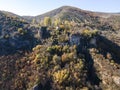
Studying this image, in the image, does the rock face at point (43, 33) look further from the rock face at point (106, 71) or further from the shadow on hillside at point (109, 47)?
the rock face at point (106, 71)

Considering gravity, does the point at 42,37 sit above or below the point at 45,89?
above

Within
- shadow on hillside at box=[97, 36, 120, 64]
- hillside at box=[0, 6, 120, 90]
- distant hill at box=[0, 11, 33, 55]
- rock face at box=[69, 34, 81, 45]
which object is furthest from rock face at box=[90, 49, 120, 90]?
distant hill at box=[0, 11, 33, 55]

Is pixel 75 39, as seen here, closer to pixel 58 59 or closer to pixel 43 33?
pixel 58 59

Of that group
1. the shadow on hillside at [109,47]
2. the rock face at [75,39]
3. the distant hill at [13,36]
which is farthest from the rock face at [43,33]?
the shadow on hillside at [109,47]

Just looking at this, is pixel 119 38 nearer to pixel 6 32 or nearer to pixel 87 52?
pixel 87 52

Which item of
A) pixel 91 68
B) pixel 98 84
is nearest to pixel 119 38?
pixel 91 68

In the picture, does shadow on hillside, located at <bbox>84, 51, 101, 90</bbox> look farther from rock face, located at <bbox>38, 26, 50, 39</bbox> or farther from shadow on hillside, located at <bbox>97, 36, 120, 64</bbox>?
rock face, located at <bbox>38, 26, 50, 39</bbox>

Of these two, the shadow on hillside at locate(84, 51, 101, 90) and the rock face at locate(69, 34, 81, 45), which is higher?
the rock face at locate(69, 34, 81, 45)

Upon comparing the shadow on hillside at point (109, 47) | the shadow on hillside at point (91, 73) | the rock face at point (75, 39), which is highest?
the rock face at point (75, 39)

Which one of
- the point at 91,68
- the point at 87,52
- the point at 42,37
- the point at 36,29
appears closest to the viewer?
the point at 91,68
